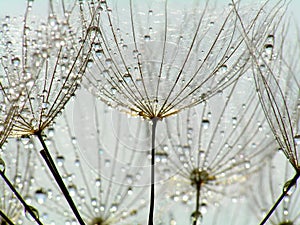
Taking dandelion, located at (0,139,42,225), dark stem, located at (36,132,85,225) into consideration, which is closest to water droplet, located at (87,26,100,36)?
dark stem, located at (36,132,85,225)

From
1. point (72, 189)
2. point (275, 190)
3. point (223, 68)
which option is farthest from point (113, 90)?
point (275, 190)

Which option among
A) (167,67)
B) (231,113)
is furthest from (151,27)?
(231,113)

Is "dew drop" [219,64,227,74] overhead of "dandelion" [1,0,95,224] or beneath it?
overhead

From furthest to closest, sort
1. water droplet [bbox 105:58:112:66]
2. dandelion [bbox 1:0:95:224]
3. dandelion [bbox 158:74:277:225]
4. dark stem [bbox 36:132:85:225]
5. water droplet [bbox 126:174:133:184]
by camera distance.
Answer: water droplet [bbox 126:174:133:184] → dandelion [bbox 158:74:277:225] → water droplet [bbox 105:58:112:66] → dandelion [bbox 1:0:95:224] → dark stem [bbox 36:132:85:225]

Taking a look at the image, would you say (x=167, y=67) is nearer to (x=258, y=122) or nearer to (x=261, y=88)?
(x=261, y=88)

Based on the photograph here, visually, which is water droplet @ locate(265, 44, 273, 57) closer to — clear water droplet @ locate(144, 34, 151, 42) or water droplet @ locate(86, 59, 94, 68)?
clear water droplet @ locate(144, 34, 151, 42)

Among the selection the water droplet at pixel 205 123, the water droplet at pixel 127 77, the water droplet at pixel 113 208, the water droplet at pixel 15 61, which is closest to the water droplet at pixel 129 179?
the water droplet at pixel 113 208
